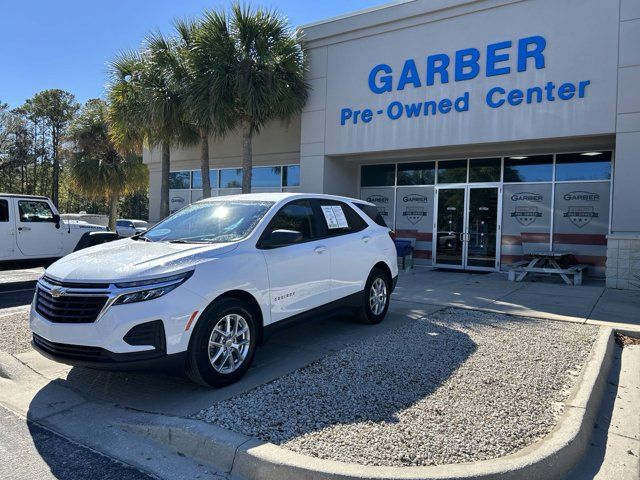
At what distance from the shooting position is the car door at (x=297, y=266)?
15.8ft

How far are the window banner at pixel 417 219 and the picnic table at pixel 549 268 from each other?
311 cm

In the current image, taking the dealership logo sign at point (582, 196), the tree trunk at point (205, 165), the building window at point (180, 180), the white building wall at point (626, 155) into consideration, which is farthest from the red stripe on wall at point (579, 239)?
the building window at point (180, 180)

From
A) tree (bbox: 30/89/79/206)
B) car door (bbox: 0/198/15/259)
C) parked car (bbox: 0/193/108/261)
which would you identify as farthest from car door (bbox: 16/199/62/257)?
tree (bbox: 30/89/79/206)

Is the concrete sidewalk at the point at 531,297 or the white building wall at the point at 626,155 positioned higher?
the white building wall at the point at 626,155

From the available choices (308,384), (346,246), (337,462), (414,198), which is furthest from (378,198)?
(337,462)

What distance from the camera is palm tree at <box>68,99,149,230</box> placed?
22891mm

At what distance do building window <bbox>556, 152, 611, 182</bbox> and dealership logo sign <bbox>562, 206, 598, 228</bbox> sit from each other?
30.8 inches

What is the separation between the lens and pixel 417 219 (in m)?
15.1

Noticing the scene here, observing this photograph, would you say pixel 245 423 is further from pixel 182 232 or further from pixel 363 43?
pixel 363 43

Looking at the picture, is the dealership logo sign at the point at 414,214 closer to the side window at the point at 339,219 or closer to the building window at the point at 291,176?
the building window at the point at 291,176

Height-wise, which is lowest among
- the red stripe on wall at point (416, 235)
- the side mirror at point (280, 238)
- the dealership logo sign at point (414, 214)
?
the red stripe on wall at point (416, 235)

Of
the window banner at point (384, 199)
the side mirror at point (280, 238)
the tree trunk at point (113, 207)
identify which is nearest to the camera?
the side mirror at point (280, 238)

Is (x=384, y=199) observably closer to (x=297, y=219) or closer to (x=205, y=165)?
(x=205, y=165)

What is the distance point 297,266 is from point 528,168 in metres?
10.3
